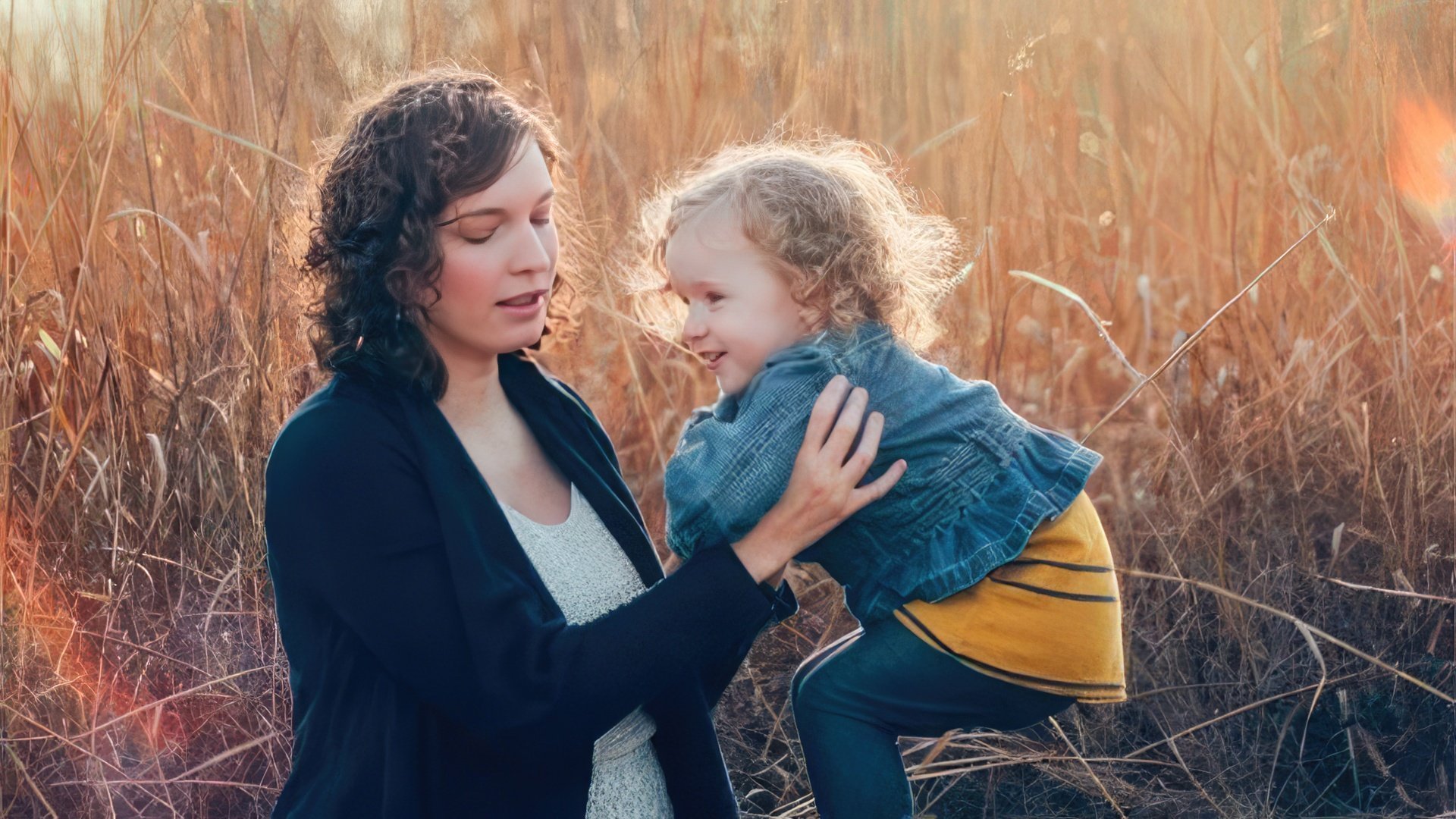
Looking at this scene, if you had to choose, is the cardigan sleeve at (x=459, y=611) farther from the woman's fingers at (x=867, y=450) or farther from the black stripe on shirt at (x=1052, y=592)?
the black stripe on shirt at (x=1052, y=592)

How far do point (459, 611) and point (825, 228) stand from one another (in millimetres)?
714

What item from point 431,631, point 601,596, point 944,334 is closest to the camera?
point 431,631

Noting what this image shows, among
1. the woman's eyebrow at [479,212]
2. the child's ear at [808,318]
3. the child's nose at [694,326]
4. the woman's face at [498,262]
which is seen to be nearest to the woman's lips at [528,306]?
the woman's face at [498,262]

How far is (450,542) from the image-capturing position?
1440mm

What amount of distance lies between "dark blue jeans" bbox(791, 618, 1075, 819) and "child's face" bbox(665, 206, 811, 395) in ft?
1.33

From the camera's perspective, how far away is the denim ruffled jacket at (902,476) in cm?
154

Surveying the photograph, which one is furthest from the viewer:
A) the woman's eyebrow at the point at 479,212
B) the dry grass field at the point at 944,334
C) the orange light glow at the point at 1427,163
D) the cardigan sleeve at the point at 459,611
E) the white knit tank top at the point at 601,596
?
the orange light glow at the point at 1427,163

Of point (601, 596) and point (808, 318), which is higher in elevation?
point (808, 318)

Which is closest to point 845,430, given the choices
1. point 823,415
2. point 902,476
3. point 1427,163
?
point 823,415

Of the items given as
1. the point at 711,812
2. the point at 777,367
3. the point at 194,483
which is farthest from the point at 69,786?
the point at 777,367

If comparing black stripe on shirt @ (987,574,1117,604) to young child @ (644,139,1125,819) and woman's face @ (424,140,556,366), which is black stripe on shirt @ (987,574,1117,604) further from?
woman's face @ (424,140,556,366)

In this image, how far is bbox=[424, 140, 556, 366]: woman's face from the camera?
1.53m

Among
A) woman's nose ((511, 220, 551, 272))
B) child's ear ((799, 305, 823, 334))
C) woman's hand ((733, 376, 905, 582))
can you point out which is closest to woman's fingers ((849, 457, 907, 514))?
woman's hand ((733, 376, 905, 582))

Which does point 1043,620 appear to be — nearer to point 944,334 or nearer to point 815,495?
point 815,495
